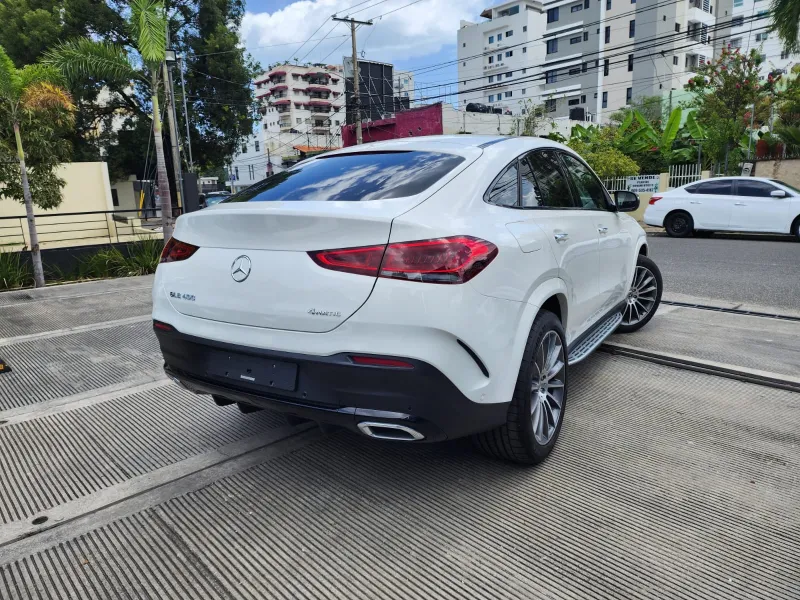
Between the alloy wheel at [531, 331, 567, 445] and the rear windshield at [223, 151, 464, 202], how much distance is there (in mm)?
936

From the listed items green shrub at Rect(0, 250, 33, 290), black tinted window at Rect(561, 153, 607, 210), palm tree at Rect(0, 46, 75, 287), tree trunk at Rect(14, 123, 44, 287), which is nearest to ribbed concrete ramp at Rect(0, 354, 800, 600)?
black tinted window at Rect(561, 153, 607, 210)

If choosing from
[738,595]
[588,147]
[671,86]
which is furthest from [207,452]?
[671,86]

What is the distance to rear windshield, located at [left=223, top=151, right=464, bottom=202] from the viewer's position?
2570 mm

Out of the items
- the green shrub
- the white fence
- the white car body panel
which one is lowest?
the green shrub

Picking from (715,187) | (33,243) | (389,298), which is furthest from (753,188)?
(33,243)

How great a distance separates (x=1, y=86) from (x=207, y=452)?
9.40 meters

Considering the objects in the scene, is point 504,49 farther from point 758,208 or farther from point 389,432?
point 389,432

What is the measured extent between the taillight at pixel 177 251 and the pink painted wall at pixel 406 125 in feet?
103

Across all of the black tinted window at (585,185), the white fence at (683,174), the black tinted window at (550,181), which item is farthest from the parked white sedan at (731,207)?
the black tinted window at (550,181)

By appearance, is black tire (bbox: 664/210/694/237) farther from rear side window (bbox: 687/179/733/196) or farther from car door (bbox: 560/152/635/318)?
car door (bbox: 560/152/635/318)

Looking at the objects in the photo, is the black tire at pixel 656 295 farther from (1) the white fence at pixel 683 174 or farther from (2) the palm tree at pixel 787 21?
(1) the white fence at pixel 683 174

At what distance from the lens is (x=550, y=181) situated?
11.1 ft

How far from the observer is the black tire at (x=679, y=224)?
14.2m

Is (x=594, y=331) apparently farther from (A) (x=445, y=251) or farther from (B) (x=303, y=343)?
(B) (x=303, y=343)
